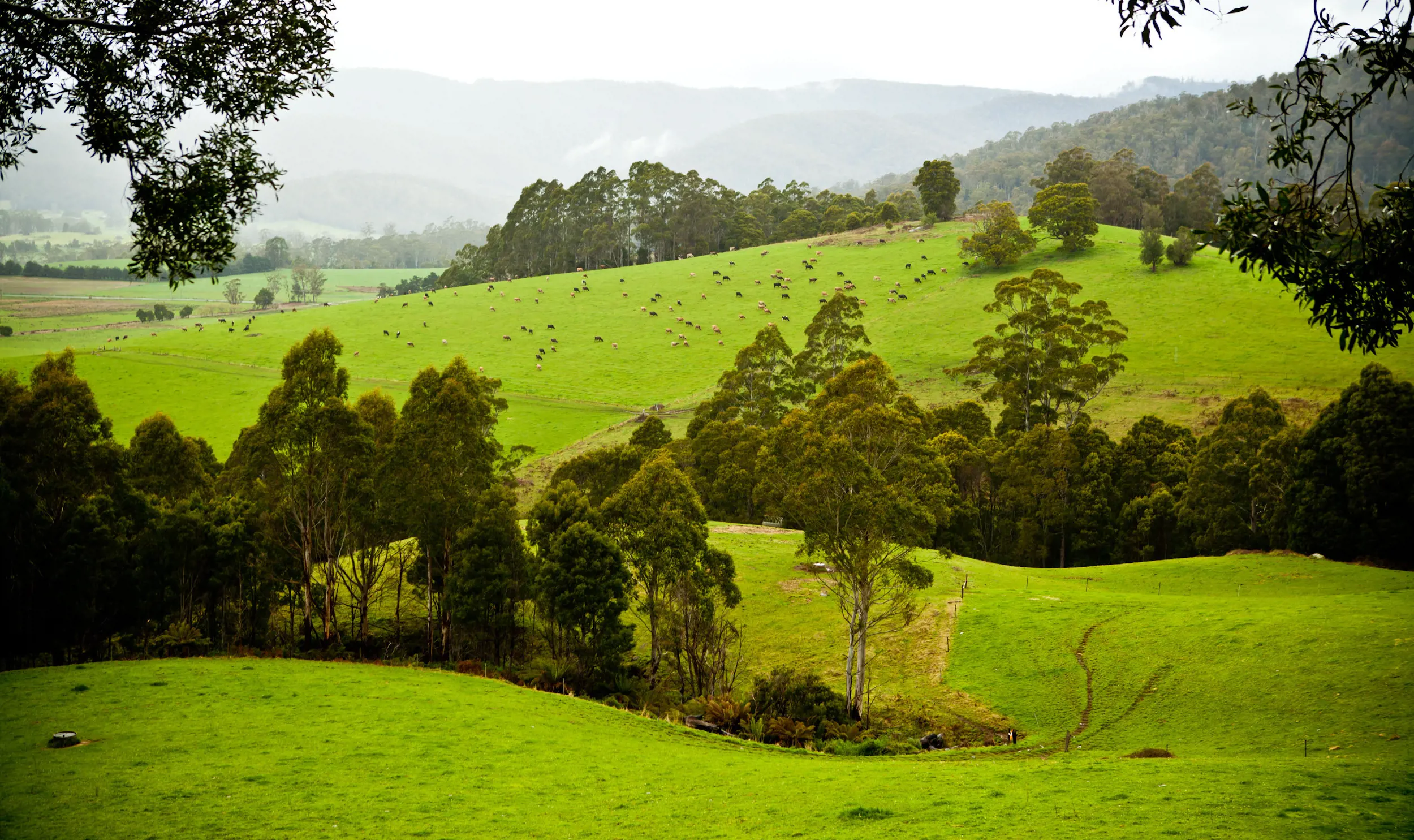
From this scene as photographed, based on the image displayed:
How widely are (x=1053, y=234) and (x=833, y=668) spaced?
295 ft

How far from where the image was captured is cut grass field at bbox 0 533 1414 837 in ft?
38.2

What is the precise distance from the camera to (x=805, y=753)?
67.3 feet

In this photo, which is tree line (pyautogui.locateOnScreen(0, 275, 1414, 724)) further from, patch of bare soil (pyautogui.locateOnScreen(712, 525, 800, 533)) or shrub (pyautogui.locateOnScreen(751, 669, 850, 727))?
patch of bare soil (pyautogui.locateOnScreen(712, 525, 800, 533))

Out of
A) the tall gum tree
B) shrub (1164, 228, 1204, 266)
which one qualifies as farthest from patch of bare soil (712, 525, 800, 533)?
shrub (1164, 228, 1204, 266)

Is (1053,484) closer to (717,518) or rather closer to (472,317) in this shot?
(717,518)

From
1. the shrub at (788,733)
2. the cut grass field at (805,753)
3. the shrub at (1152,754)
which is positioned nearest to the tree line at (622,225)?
the cut grass field at (805,753)

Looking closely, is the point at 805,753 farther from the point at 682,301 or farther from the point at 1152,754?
the point at 682,301

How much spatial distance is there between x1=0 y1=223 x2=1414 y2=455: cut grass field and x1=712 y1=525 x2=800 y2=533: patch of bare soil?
97.4 ft

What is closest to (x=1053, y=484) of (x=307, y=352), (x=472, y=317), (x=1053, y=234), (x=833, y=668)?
(x=833, y=668)

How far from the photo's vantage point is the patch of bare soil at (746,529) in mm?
44750

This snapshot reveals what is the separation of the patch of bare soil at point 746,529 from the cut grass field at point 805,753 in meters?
12.9

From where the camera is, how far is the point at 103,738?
51.7 ft

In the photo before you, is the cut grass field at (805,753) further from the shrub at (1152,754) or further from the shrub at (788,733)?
the shrub at (788,733)

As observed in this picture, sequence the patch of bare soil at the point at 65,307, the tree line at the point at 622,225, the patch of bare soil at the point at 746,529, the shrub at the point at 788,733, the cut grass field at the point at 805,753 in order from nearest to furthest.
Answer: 1. the cut grass field at the point at 805,753
2. the shrub at the point at 788,733
3. the patch of bare soil at the point at 746,529
4. the patch of bare soil at the point at 65,307
5. the tree line at the point at 622,225
